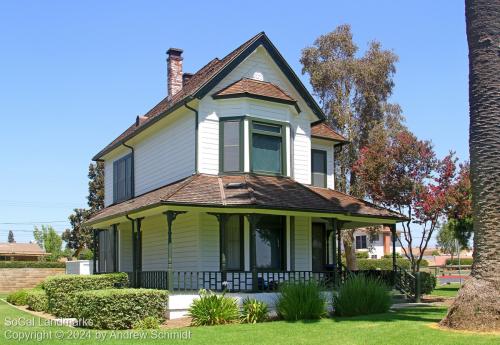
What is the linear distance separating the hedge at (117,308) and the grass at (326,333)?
2.57 feet

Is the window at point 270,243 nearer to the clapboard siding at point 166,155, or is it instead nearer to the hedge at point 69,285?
the clapboard siding at point 166,155

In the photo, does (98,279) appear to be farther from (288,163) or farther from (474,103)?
(474,103)

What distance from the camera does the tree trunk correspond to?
13617 mm

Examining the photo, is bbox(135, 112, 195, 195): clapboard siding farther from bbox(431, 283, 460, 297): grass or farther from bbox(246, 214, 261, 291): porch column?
bbox(431, 283, 460, 297): grass

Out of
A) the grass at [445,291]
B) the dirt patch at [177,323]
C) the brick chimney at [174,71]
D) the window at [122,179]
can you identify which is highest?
the brick chimney at [174,71]

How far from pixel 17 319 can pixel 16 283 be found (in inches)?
891

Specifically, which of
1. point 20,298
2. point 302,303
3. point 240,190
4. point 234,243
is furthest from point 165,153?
point 302,303

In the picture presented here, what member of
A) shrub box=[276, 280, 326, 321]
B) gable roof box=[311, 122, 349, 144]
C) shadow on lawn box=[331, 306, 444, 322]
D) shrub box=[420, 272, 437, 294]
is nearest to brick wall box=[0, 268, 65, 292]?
gable roof box=[311, 122, 349, 144]

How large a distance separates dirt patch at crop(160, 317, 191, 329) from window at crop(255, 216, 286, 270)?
3966 millimetres

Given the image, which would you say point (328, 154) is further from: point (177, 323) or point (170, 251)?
point (177, 323)

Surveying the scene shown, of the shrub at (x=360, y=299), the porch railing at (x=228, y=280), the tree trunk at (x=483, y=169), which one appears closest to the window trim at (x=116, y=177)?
the porch railing at (x=228, y=280)

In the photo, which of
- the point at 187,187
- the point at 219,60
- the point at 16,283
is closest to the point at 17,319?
the point at 187,187

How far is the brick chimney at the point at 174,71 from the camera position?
28.1 meters

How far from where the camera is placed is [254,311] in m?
16.7
